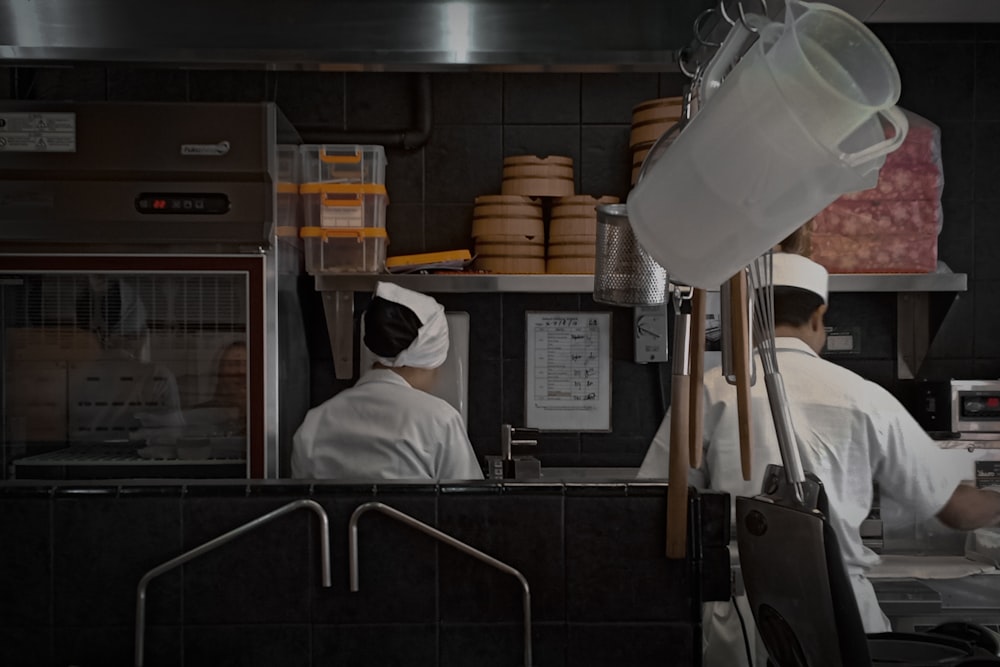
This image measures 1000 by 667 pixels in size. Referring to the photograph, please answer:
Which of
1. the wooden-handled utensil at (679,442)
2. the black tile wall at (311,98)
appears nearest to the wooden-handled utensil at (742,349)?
the wooden-handled utensil at (679,442)

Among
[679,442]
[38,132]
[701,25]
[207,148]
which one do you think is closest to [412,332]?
[207,148]

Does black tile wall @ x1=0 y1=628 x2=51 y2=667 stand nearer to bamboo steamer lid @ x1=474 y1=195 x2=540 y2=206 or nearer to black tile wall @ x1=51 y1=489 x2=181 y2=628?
black tile wall @ x1=51 y1=489 x2=181 y2=628

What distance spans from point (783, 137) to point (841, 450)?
1559 mm

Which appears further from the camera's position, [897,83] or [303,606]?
[303,606]

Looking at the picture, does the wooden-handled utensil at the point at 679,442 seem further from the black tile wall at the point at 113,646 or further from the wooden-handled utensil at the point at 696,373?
the black tile wall at the point at 113,646

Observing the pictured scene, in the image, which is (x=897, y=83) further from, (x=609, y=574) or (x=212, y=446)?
(x=212, y=446)

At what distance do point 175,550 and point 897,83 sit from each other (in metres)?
1.17

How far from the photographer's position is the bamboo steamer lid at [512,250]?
3.24 m

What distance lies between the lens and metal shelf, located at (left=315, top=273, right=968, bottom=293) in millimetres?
3113

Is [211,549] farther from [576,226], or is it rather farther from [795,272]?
[576,226]

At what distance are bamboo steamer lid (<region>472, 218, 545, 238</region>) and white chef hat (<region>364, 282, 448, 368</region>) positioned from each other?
13.4 inches

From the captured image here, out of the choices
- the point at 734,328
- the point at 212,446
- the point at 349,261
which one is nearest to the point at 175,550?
the point at 734,328

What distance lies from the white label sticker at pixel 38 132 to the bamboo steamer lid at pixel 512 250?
51.6 inches

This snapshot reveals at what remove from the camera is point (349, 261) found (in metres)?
3.22
